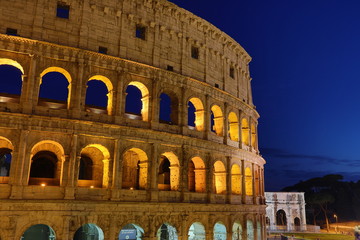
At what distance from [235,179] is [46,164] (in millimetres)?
12791

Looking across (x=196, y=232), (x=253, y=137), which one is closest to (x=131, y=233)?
(x=196, y=232)

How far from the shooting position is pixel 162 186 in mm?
20234

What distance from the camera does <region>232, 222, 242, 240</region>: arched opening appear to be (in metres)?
22.5

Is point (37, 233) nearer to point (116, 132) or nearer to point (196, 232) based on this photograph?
→ point (116, 132)

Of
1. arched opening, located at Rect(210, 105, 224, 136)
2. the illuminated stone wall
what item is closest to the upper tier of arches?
arched opening, located at Rect(210, 105, 224, 136)

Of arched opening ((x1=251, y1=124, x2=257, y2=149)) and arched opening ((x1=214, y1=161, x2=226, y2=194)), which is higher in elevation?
arched opening ((x1=251, y1=124, x2=257, y2=149))

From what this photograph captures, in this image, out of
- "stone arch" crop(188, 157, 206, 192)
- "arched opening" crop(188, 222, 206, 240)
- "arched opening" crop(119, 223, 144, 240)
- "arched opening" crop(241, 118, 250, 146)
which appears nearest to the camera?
"arched opening" crop(119, 223, 144, 240)

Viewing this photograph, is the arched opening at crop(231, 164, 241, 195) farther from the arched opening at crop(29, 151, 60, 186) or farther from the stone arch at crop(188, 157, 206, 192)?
the arched opening at crop(29, 151, 60, 186)

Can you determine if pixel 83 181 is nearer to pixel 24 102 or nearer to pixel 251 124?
pixel 24 102

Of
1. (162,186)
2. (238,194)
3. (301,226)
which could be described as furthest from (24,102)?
(301,226)

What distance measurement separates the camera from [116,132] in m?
17.1

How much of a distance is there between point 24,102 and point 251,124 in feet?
58.7

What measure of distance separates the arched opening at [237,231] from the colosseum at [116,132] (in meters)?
0.07

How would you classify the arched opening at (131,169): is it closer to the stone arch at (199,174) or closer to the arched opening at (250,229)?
the stone arch at (199,174)
